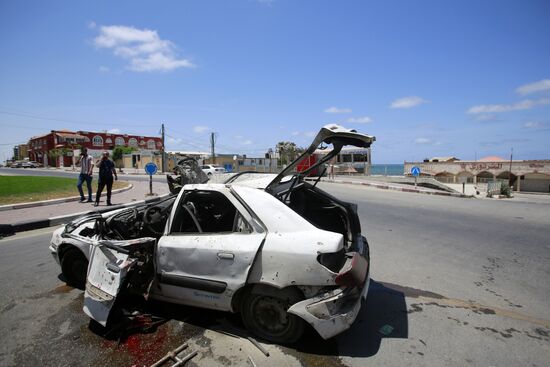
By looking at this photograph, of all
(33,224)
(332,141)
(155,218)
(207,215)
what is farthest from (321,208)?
(33,224)

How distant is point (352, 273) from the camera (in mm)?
2771

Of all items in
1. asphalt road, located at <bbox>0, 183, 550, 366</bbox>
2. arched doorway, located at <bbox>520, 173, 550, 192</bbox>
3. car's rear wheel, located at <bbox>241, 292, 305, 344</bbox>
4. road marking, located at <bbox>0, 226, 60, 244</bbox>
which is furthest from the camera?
arched doorway, located at <bbox>520, 173, 550, 192</bbox>

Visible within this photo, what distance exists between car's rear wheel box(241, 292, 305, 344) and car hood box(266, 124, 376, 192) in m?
1.07

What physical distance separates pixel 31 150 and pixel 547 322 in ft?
347

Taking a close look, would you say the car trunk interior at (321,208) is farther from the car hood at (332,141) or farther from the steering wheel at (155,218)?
the steering wheel at (155,218)

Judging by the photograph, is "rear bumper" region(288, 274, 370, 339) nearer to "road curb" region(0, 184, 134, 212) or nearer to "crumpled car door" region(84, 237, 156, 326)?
"crumpled car door" region(84, 237, 156, 326)

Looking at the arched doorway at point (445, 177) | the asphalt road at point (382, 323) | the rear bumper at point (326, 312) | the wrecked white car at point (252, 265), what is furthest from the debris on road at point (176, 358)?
the arched doorway at point (445, 177)

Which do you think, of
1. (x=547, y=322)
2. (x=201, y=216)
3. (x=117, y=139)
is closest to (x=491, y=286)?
(x=547, y=322)

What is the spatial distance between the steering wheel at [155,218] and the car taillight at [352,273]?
223cm

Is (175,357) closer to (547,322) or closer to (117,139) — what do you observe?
(547,322)

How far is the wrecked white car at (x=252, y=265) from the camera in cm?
274

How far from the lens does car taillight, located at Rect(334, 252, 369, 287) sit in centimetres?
272

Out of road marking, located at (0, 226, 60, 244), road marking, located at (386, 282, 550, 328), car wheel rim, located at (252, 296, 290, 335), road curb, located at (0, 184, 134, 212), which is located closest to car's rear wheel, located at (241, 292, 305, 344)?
car wheel rim, located at (252, 296, 290, 335)

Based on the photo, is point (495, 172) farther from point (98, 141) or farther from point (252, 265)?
point (98, 141)
